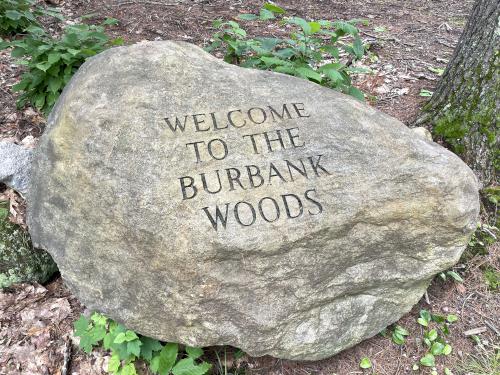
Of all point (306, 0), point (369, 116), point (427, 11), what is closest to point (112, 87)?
point (369, 116)

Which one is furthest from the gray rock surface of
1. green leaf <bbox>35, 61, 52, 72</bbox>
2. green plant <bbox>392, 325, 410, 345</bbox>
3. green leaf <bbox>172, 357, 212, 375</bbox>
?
green plant <bbox>392, 325, 410, 345</bbox>

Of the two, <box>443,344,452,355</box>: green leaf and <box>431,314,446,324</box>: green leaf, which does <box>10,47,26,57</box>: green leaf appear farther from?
<box>443,344,452,355</box>: green leaf

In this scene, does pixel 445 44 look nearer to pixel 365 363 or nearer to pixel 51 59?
pixel 365 363

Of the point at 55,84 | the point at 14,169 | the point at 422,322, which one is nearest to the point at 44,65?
the point at 55,84

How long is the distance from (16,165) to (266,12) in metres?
2.13

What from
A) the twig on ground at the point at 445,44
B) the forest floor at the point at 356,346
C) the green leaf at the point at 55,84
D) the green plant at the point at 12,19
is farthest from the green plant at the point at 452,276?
the green plant at the point at 12,19

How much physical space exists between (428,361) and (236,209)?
60.7 inches

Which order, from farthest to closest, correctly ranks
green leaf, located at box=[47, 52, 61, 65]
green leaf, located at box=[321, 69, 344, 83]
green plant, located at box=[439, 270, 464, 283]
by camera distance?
green leaf, located at box=[47, 52, 61, 65], green leaf, located at box=[321, 69, 344, 83], green plant, located at box=[439, 270, 464, 283]

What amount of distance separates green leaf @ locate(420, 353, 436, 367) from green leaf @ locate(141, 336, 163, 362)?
1572mm

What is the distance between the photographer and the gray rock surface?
3.14m

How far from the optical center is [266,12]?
3.19 meters

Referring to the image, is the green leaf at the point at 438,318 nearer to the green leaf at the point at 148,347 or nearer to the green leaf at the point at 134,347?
the green leaf at the point at 148,347

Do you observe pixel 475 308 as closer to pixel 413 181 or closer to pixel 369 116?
pixel 413 181

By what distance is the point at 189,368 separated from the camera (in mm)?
2357
